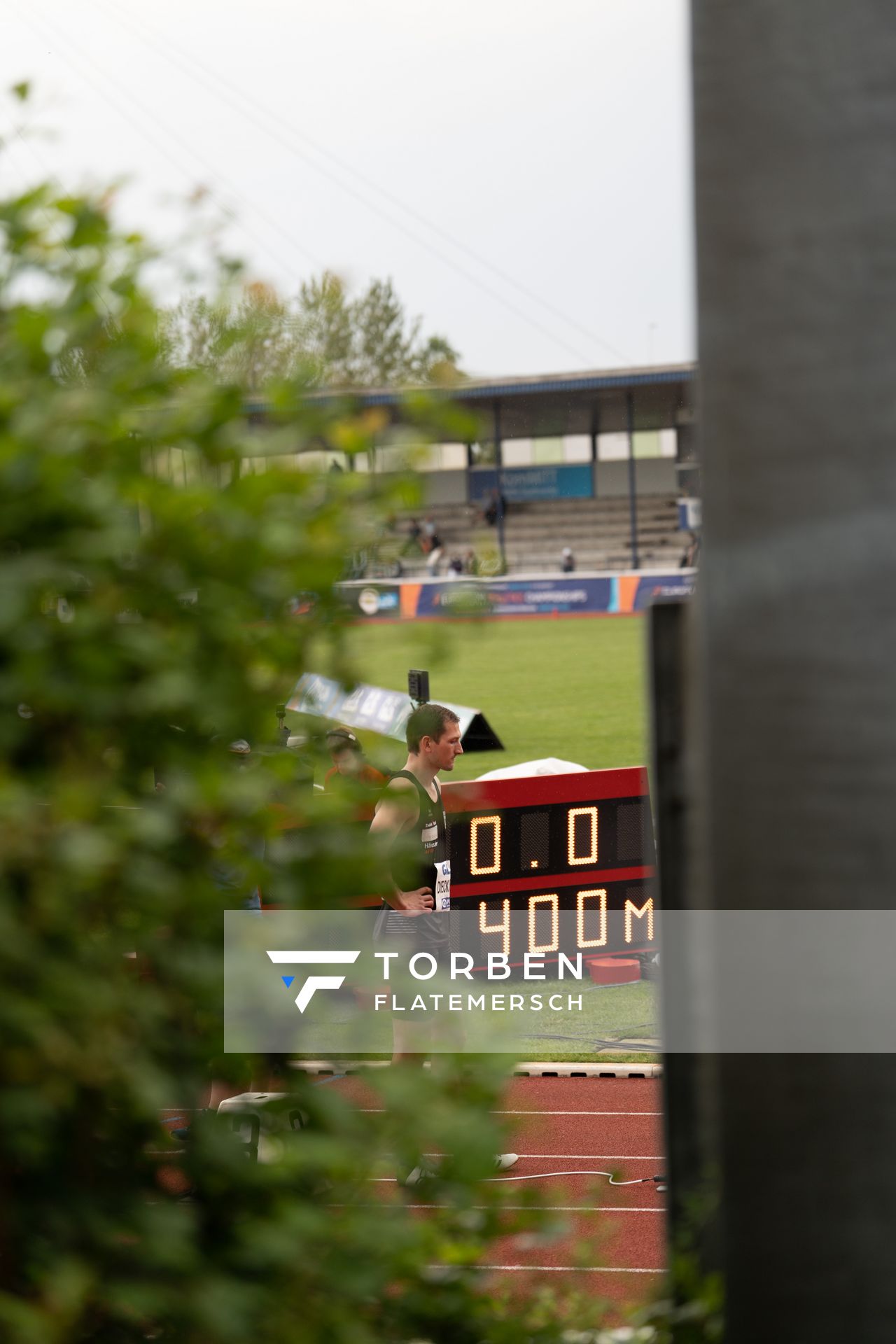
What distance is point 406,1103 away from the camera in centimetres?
148

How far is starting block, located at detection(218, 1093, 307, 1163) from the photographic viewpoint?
1.59m

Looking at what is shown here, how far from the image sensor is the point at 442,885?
7168mm

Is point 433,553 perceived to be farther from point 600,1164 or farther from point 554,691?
point 600,1164

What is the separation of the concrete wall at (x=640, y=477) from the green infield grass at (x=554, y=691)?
81.4 feet

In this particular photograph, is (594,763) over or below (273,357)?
below

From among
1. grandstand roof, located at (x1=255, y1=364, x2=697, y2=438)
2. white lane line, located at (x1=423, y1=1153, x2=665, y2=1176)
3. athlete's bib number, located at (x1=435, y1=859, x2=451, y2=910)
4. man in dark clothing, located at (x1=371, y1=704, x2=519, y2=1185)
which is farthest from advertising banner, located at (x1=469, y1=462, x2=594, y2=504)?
white lane line, located at (x1=423, y1=1153, x2=665, y2=1176)

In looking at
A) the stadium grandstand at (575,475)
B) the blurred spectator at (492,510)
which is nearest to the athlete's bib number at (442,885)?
the stadium grandstand at (575,475)

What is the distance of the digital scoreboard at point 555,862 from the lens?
895 cm

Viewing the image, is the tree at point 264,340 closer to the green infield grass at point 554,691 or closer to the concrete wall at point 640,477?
the green infield grass at point 554,691

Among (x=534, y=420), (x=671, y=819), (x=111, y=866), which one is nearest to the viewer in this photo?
(x=111, y=866)

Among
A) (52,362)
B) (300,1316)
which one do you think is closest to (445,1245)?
(300,1316)

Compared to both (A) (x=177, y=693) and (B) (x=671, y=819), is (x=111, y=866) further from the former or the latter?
(B) (x=671, y=819)

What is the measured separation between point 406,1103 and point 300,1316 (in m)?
0.23

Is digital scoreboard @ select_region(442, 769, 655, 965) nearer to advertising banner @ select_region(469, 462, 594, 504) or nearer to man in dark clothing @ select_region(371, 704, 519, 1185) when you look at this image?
man in dark clothing @ select_region(371, 704, 519, 1185)
